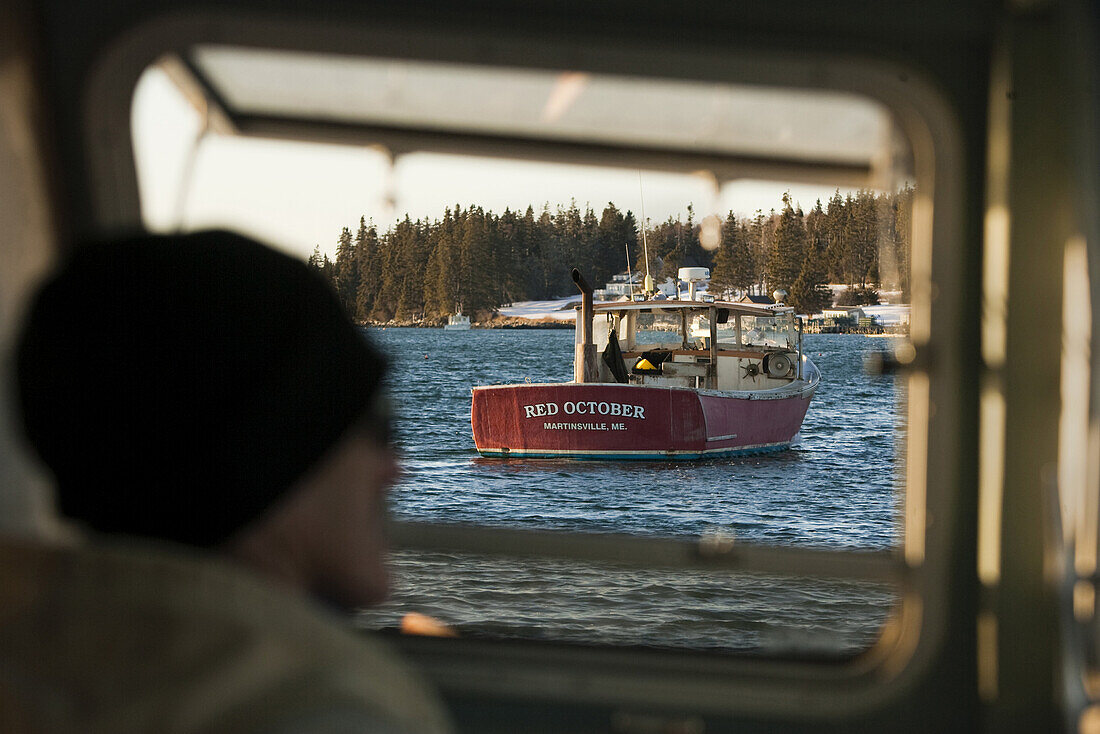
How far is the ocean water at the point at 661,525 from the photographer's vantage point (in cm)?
1242

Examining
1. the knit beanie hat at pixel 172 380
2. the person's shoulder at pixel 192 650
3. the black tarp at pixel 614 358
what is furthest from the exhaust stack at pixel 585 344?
the person's shoulder at pixel 192 650

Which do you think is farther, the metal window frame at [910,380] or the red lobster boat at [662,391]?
the red lobster boat at [662,391]

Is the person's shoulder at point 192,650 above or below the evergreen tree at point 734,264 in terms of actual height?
below

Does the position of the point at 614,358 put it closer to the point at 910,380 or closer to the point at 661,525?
the point at 661,525

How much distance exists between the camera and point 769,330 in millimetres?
14625

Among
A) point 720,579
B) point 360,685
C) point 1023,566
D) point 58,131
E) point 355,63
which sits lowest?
point 720,579

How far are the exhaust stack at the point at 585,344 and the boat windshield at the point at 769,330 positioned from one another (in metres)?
2.49

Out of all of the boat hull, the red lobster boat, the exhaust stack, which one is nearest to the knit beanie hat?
the exhaust stack

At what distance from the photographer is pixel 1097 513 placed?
1.32 meters

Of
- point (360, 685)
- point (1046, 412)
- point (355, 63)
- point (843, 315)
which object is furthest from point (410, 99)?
point (843, 315)

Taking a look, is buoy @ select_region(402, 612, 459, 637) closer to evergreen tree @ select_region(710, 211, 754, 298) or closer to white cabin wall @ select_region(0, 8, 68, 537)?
white cabin wall @ select_region(0, 8, 68, 537)

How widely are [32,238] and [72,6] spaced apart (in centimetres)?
41

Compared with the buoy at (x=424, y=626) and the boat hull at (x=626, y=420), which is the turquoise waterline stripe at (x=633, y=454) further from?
the buoy at (x=424, y=626)

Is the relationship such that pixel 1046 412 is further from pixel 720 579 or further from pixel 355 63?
pixel 720 579
